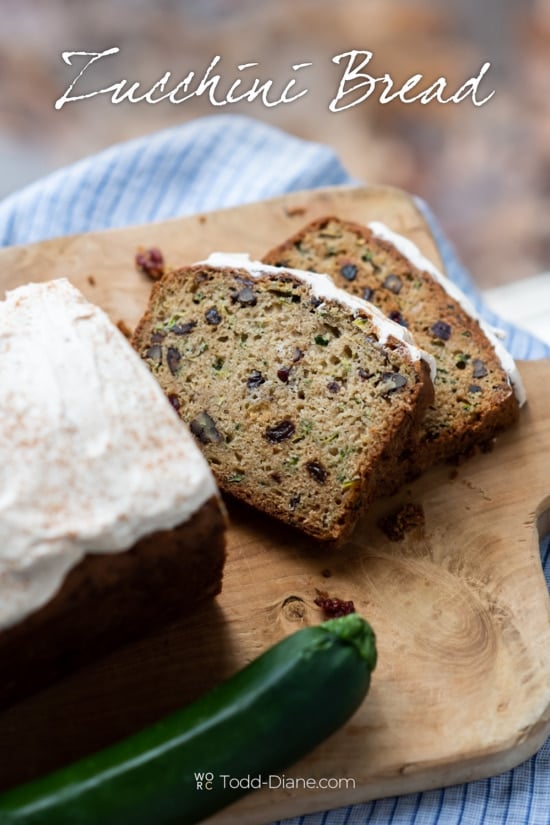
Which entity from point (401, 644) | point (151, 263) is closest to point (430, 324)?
point (151, 263)

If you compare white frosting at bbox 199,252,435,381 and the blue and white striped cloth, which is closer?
white frosting at bbox 199,252,435,381

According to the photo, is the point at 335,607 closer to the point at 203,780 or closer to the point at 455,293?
the point at 203,780

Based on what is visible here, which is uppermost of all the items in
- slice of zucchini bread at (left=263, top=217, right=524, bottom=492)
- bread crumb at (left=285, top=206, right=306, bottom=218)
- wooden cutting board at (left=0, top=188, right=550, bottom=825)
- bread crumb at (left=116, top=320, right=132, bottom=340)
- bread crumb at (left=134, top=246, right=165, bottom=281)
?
bread crumb at (left=134, top=246, right=165, bottom=281)

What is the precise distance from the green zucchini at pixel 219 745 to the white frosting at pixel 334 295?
105cm

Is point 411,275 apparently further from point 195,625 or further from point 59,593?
point 59,593

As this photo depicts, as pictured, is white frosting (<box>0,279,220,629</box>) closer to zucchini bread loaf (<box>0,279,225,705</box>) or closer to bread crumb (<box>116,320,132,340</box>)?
zucchini bread loaf (<box>0,279,225,705</box>)

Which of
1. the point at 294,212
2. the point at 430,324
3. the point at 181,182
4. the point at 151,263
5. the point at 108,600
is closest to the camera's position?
the point at 108,600

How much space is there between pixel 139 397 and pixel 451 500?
129 cm

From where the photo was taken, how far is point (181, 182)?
493 cm

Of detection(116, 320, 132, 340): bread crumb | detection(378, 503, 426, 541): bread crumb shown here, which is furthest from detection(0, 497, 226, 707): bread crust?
detection(116, 320, 132, 340): bread crumb

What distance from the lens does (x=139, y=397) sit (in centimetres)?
289

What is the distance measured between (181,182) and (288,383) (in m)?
1.74

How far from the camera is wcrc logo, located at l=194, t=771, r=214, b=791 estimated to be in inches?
106

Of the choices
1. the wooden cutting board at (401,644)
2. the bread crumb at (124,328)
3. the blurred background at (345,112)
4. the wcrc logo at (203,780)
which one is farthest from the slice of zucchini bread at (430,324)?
the blurred background at (345,112)
